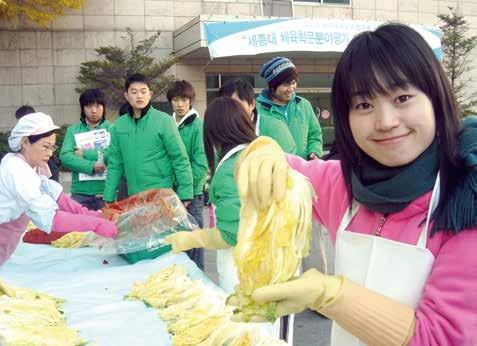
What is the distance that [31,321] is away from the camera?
2.64 meters

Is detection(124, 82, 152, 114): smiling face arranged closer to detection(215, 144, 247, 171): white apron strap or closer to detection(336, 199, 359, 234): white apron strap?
detection(215, 144, 247, 171): white apron strap

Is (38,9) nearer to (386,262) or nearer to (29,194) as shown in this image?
(29,194)

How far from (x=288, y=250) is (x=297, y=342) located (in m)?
2.64

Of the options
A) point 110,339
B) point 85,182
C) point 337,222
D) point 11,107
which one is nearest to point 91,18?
point 11,107

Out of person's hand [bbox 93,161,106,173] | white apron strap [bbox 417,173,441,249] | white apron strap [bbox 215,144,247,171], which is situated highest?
white apron strap [bbox 215,144,247,171]

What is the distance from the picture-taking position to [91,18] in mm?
13086

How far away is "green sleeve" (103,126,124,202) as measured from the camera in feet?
15.4

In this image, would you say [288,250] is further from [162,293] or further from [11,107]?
[11,107]

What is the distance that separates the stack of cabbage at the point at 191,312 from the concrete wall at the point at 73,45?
10765 millimetres

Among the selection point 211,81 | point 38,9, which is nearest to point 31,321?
point 38,9

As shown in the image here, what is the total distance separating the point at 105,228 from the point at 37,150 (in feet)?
2.34

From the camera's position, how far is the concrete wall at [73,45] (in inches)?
496

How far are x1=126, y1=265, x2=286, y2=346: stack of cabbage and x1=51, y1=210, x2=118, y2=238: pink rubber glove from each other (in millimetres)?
483

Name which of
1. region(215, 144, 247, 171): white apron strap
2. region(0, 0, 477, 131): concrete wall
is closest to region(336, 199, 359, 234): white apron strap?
region(215, 144, 247, 171): white apron strap
